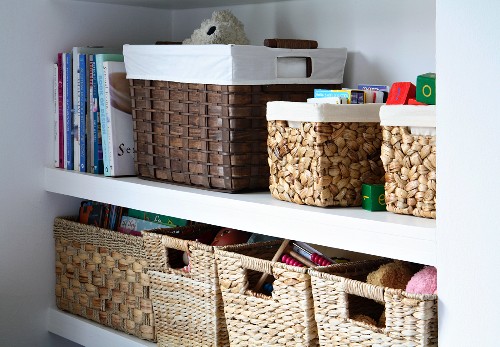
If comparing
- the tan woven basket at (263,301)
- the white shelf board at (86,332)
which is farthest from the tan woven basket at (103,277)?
the tan woven basket at (263,301)

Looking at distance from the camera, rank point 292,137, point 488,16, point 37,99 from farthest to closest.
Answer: point 37,99, point 292,137, point 488,16

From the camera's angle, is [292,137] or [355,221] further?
[292,137]

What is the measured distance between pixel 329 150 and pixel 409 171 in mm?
170

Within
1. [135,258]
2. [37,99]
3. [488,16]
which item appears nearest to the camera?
[488,16]

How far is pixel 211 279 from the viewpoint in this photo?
5.14 feet

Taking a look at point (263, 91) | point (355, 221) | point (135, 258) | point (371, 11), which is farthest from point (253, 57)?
point (135, 258)

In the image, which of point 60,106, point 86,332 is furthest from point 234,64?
point 86,332

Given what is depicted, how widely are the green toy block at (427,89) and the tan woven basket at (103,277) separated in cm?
76

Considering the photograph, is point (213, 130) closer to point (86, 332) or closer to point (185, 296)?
point (185, 296)

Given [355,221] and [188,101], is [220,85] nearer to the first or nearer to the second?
[188,101]

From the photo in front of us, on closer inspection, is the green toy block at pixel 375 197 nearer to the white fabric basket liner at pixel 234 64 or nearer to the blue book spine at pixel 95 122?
the white fabric basket liner at pixel 234 64

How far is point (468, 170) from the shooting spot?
3.65 feet

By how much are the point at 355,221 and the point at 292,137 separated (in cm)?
22

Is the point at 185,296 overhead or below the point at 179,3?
below
